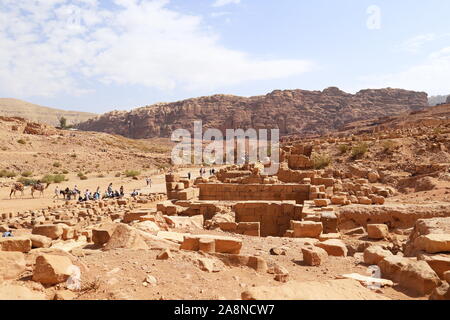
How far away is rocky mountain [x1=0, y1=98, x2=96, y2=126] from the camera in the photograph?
115 meters

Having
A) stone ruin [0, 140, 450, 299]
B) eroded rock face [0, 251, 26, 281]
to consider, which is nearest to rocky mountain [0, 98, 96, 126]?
stone ruin [0, 140, 450, 299]

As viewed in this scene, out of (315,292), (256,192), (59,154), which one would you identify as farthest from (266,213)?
(59,154)

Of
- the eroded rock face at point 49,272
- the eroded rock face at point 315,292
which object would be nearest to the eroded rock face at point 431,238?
the eroded rock face at point 315,292

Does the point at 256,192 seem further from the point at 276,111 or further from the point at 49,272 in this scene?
the point at 276,111

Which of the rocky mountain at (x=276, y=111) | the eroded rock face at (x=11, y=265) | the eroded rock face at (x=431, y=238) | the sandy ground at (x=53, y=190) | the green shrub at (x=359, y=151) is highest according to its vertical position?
the rocky mountain at (x=276, y=111)

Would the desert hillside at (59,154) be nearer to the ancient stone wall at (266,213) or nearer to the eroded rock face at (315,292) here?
the ancient stone wall at (266,213)

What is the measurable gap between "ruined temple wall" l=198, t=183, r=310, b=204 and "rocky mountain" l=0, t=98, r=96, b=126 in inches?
4318

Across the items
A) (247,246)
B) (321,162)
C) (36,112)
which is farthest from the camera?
(36,112)

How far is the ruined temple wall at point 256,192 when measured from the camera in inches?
552

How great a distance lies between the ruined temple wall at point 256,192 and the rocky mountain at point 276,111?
64538 mm

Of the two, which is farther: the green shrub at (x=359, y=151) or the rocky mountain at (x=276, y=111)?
the rocky mountain at (x=276, y=111)

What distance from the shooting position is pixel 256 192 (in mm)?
14344

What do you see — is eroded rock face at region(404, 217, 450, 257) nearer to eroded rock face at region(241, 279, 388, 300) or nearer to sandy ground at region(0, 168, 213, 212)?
eroded rock face at region(241, 279, 388, 300)

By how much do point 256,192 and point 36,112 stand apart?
Answer: 127 metres
